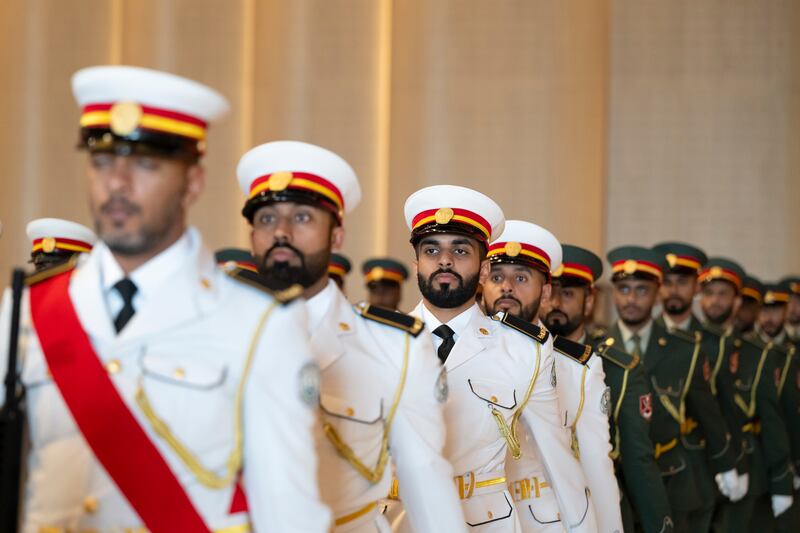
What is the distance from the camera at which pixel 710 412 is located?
22.0 ft

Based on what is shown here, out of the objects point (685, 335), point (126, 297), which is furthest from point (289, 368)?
point (685, 335)

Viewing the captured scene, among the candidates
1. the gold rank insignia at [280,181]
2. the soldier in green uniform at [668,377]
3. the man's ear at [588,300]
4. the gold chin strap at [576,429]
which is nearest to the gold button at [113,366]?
the gold rank insignia at [280,181]

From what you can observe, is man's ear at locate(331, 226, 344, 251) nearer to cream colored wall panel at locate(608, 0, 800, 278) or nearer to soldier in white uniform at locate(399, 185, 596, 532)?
soldier in white uniform at locate(399, 185, 596, 532)

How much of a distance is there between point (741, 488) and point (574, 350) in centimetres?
280

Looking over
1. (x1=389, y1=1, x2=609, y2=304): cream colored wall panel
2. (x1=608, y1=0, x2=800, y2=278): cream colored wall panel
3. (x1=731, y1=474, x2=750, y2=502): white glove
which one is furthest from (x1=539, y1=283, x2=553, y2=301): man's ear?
(x1=608, y1=0, x2=800, y2=278): cream colored wall panel

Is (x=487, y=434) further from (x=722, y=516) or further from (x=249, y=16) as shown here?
(x=249, y=16)

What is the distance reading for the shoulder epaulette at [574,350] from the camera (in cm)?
488

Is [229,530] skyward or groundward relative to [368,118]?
groundward

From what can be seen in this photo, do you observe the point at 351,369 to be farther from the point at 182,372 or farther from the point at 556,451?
the point at 556,451

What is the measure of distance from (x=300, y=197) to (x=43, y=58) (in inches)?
294

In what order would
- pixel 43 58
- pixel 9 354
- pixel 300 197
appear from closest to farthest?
pixel 9 354
pixel 300 197
pixel 43 58

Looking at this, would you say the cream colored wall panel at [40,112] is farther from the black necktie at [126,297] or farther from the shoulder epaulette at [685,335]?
the black necktie at [126,297]

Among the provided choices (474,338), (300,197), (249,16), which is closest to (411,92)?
(249,16)

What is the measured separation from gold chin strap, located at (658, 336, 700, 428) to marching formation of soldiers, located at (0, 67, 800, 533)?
54 centimetres
